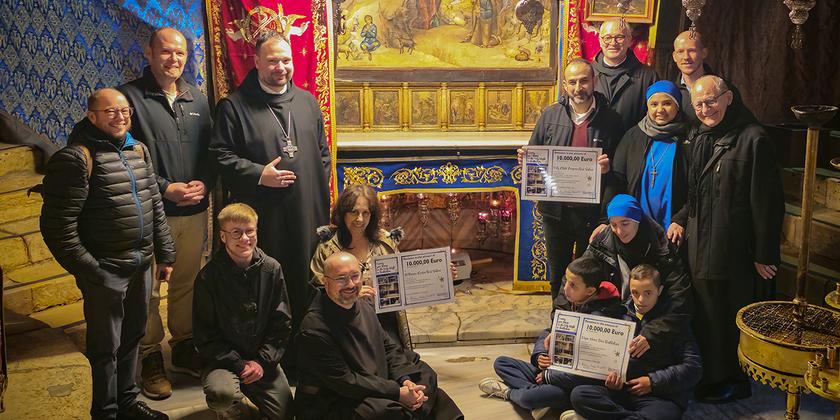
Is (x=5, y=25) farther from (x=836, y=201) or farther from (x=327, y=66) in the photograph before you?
(x=836, y=201)

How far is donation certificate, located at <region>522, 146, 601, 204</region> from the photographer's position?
5.80 metres

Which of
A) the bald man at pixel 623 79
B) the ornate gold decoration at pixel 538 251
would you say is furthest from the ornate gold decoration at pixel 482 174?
the bald man at pixel 623 79

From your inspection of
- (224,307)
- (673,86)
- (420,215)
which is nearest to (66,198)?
(224,307)

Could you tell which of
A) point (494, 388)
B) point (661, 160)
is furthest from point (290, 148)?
A: point (661, 160)

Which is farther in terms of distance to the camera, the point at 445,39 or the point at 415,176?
the point at 445,39

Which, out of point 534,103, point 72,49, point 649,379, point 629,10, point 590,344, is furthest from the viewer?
point 534,103

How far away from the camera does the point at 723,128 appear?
535 cm

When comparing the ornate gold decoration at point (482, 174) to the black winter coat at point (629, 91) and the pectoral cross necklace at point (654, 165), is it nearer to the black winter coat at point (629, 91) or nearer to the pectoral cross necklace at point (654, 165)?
the black winter coat at point (629, 91)

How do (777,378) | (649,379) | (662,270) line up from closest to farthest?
(777,378), (649,379), (662,270)

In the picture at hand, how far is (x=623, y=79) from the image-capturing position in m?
5.98

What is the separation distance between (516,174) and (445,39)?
4.28 ft

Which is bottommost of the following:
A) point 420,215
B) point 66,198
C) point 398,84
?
point 420,215

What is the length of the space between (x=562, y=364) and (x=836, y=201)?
8.43 feet

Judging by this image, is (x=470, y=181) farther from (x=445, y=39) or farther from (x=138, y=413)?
(x=138, y=413)
